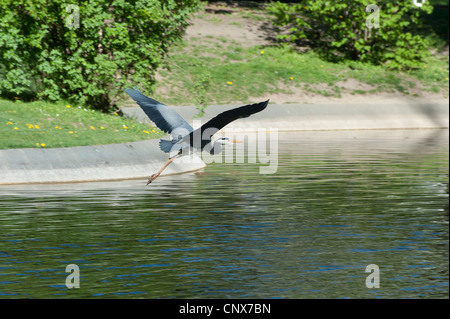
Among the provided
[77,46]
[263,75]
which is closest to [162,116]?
[77,46]

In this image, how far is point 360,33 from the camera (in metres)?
42.3

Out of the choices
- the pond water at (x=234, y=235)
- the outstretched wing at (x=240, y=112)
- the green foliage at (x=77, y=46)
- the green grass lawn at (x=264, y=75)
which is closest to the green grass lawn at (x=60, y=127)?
the green foliage at (x=77, y=46)

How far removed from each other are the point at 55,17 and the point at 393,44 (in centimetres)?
2246

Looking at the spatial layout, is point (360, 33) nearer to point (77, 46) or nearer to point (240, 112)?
point (77, 46)

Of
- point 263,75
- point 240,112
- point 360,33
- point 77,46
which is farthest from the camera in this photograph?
point 360,33

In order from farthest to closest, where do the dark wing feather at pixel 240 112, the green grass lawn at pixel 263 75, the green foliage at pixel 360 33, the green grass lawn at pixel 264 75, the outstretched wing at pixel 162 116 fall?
the green foliage at pixel 360 33 → the green grass lawn at pixel 264 75 → the green grass lawn at pixel 263 75 → the outstretched wing at pixel 162 116 → the dark wing feather at pixel 240 112

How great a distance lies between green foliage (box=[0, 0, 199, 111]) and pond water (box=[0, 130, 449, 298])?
211 inches

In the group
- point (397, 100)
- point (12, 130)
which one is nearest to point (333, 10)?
point (397, 100)

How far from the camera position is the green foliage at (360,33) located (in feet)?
134

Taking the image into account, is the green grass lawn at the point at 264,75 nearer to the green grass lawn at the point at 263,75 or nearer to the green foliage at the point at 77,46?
the green grass lawn at the point at 263,75

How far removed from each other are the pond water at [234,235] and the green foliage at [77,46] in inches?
211

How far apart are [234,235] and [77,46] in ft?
44.0
